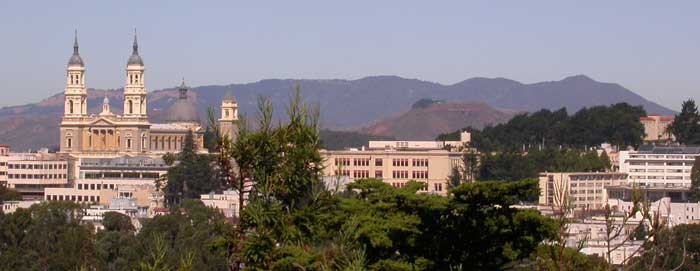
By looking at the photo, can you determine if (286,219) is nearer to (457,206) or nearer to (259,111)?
(259,111)

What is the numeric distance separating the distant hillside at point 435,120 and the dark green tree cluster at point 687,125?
8114 cm

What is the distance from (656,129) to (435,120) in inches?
3377

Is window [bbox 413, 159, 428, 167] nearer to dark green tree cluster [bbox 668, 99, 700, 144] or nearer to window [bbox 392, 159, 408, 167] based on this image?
window [bbox 392, 159, 408, 167]

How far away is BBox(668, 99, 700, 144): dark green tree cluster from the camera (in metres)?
95.6

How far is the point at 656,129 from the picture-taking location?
10012 centimetres

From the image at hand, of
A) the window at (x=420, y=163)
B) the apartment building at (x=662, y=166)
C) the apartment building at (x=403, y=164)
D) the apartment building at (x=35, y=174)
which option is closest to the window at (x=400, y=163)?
the apartment building at (x=403, y=164)

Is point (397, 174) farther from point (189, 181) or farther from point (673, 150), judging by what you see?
point (673, 150)

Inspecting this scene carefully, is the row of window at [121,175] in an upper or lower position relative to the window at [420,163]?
lower

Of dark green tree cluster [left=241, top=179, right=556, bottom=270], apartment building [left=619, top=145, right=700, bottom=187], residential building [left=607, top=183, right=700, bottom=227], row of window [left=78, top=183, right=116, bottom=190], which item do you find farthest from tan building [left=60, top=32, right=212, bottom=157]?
dark green tree cluster [left=241, top=179, right=556, bottom=270]

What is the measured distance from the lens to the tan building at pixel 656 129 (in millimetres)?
98188

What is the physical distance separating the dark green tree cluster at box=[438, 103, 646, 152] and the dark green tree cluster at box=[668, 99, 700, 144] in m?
1.64

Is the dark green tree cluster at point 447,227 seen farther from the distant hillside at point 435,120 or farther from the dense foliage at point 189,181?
the distant hillside at point 435,120

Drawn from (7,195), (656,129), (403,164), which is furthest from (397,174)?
(7,195)

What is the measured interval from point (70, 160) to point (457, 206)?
2779 inches
